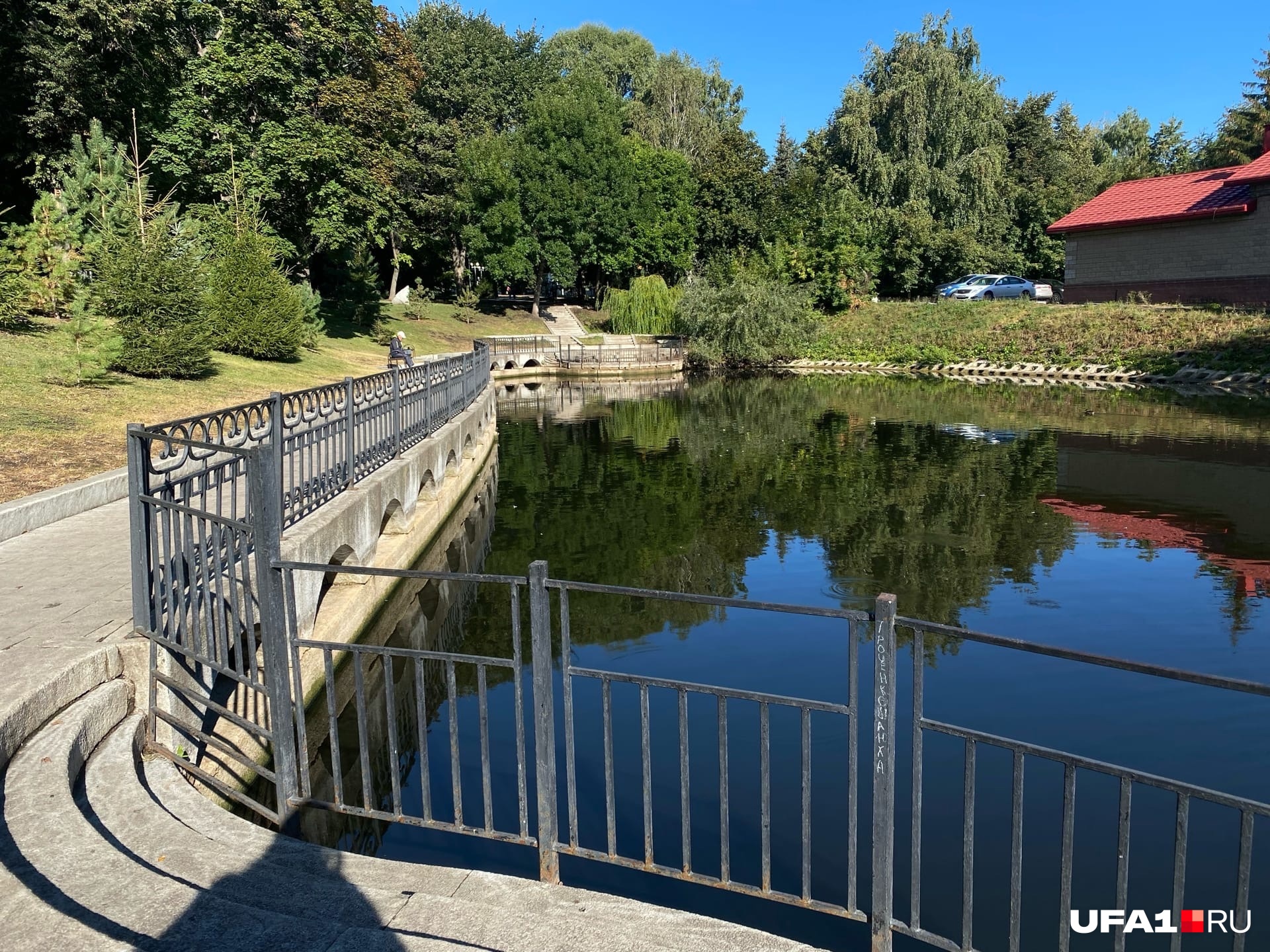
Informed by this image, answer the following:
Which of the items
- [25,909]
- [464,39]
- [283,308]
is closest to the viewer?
[25,909]

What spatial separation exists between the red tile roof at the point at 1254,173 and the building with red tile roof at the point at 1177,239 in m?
0.05

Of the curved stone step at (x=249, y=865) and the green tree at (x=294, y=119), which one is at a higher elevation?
the green tree at (x=294, y=119)

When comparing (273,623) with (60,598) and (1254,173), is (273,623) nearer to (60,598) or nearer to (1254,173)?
(60,598)

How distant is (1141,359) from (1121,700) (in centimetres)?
3359

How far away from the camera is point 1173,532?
48.8ft

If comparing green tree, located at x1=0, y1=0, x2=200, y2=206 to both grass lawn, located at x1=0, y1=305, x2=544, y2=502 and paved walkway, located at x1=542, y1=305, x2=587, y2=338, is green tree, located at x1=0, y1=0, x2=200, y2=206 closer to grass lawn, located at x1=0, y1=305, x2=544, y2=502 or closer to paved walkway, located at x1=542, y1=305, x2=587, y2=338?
grass lawn, located at x1=0, y1=305, x2=544, y2=502

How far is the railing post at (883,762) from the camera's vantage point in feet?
11.6

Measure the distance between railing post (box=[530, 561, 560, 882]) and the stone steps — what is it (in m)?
0.32

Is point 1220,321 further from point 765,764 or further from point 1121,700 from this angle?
point 765,764

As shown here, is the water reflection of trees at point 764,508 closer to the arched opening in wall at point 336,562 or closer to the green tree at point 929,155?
the arched opening in wall at point 336,562

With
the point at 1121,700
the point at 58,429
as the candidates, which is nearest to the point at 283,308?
the point at 58,429

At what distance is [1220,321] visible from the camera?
3772 centimetres

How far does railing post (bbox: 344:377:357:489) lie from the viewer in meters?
9.75

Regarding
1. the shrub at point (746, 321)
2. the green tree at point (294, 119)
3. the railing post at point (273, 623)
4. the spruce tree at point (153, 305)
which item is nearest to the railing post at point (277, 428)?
the railing post at point (273, 623)
